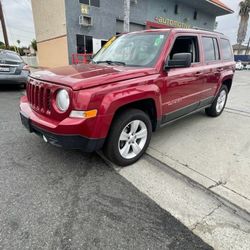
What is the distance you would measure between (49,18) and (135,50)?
17.8m

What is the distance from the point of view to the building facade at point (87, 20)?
1551 cm

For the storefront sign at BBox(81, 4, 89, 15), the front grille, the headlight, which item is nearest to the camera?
the headlight

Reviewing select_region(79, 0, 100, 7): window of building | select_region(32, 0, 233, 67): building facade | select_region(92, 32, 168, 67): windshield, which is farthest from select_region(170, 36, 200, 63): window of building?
select_region(79, 0, 100, 7): window of building

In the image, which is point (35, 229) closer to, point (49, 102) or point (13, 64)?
point (49, 102)

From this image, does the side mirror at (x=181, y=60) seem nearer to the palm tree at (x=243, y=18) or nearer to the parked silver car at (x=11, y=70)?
the parked silver car at (x=11, y=70)

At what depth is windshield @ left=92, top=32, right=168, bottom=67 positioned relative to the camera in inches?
120

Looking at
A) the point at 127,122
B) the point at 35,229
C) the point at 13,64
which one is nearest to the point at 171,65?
the point at 127,122

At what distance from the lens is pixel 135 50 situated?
3.31 metres

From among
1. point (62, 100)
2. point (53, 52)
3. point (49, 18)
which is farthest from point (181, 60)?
point (49, 18)

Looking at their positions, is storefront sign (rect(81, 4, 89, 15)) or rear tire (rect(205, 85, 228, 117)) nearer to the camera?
rear tire (rect(205, 85, 228, 117))

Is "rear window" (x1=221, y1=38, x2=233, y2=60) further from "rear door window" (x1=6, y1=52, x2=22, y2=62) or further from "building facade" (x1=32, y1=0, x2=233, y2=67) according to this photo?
"building facade" (x1=32, y1=0, x2=233, y2=67)

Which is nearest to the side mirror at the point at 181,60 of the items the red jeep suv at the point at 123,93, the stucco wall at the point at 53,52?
the red jeep suv at the point at 123,93

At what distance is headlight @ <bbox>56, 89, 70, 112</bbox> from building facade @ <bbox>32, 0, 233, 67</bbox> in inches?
589

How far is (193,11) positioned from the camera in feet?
78.2
